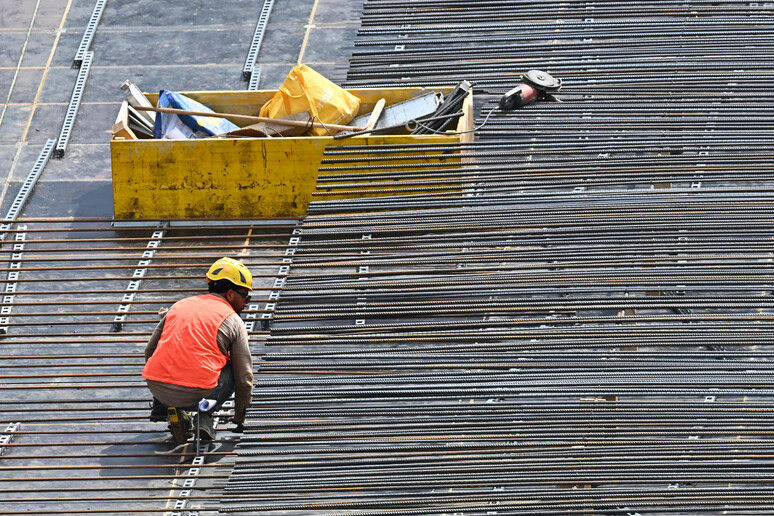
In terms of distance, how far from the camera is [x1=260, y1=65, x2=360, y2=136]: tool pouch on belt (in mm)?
14859

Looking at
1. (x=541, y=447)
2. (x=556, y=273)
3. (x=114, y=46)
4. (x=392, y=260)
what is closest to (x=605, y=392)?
(x=541, y=447)

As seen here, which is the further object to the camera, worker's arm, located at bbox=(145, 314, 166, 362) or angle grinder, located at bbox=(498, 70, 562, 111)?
angle grinder, located at bbox=(498, 70, 562, 111)

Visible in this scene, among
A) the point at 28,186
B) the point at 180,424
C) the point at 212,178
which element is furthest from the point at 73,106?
the point at 180,424

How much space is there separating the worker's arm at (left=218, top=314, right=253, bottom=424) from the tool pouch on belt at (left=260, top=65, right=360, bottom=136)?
14.2ft

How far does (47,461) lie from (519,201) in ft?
15.8

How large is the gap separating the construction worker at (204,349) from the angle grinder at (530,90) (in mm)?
3745

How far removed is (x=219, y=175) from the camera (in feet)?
49.0

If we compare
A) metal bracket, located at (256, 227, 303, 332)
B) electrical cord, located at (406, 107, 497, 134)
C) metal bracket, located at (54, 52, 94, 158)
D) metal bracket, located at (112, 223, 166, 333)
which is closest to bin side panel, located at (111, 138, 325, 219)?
metal bracket, located at (112, 223, 166, 333)

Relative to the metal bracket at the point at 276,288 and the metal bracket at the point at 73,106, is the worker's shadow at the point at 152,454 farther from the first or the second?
the metal bracket at the point at 73,106

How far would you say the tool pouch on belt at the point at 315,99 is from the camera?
14859mm

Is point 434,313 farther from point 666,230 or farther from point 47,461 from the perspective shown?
point 47,461

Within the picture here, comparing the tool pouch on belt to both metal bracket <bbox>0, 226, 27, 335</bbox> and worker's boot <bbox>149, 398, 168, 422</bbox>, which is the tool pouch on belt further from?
worker's boot <bbox>149, 398, 168, 422</bbox>

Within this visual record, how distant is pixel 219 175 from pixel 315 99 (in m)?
1.37

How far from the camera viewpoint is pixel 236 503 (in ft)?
31.0
